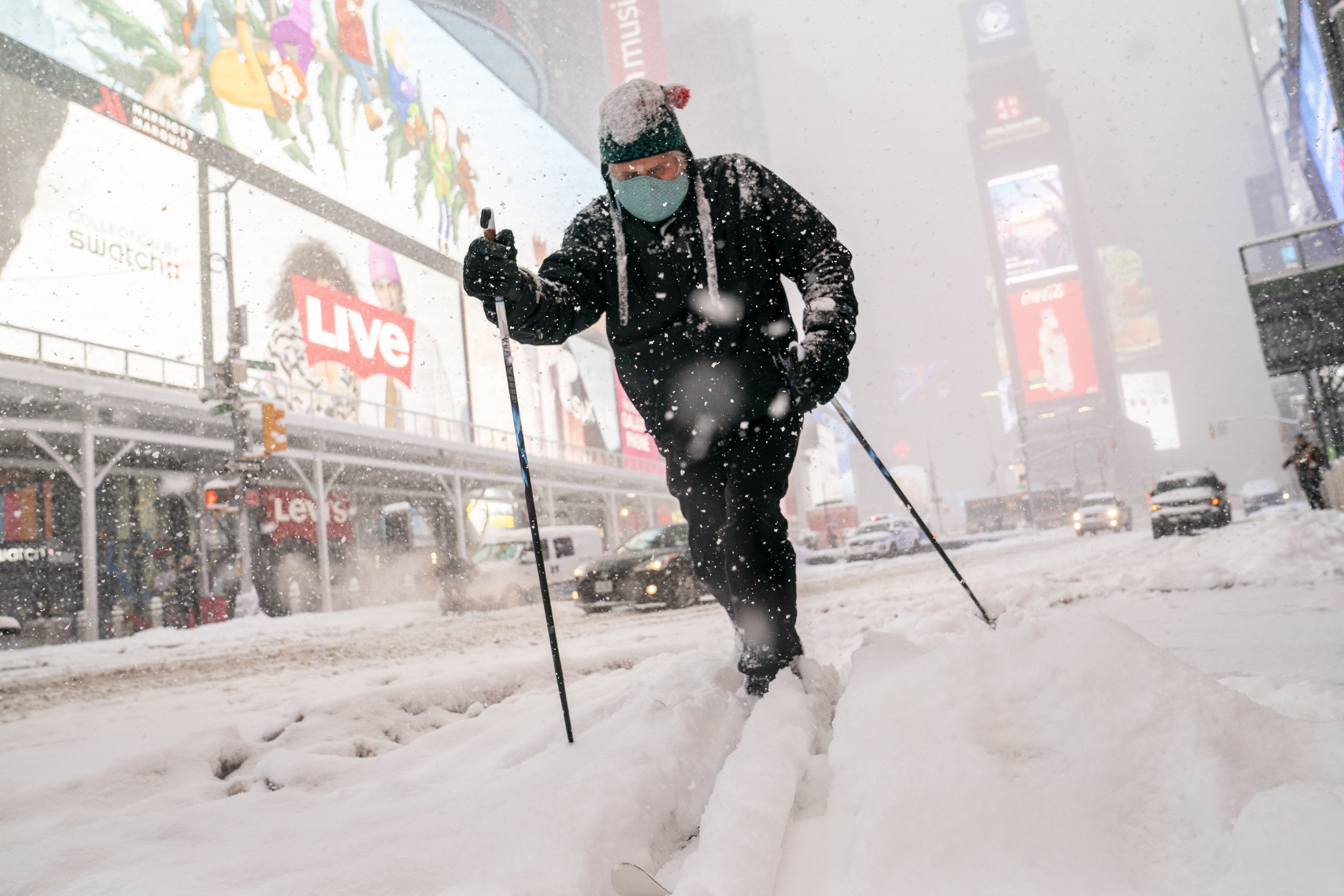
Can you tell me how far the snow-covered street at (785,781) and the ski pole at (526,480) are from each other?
0.11 metres

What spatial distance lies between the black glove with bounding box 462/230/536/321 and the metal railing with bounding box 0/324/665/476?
512 inches

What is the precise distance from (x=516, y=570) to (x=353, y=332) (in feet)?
45.2

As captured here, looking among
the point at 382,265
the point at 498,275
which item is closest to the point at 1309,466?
the point at 498,275

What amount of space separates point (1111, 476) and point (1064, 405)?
16.7 meters

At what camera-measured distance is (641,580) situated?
965 centimetres

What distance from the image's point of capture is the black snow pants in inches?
77.7

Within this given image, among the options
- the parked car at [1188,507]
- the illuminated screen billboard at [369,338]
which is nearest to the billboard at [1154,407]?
the illuminated screen billboard at [369,338]

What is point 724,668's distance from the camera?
6.92 ft

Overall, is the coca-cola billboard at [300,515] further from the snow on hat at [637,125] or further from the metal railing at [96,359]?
the snow on hat at [637,125]

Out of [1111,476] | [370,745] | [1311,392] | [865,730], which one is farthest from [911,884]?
[1111,476]

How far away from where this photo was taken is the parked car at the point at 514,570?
12461mm

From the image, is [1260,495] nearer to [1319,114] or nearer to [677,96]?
[1319,114]

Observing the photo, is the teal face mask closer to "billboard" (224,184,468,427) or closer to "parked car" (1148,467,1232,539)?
"parked car" (1148,467,1232,539)

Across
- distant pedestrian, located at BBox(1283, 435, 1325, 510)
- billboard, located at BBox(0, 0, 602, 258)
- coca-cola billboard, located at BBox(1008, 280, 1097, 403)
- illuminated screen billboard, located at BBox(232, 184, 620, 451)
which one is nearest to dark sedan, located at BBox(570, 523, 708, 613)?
illuminated screen billboard, located at BBox(232, 184, 620, 451)
